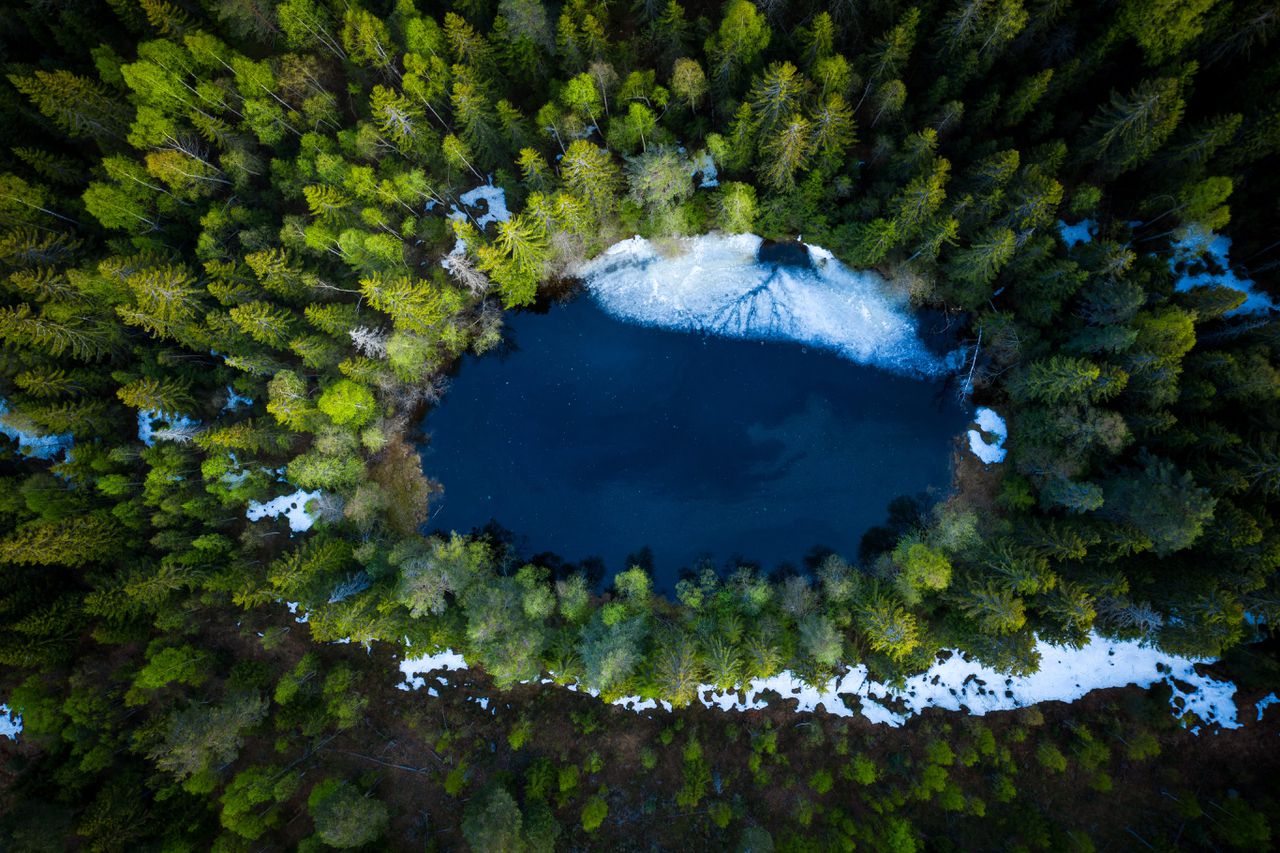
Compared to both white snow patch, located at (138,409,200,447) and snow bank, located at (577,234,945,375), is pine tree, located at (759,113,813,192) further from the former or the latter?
white snow patch, located at (138,409,200,447)

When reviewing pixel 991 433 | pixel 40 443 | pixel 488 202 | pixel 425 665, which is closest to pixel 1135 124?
pixel 991 433

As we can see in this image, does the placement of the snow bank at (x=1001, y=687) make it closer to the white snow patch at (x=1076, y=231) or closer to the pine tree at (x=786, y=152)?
the white snow patch at (x=1076, y=231)

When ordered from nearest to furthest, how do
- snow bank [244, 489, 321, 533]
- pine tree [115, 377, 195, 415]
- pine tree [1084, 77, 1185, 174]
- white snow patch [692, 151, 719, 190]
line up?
pine tree [1084, 77, 1185, 174] → pine tree [115, 377, 195, 415] → white snow patch [692, 151, 719, 190] → snow bank [244, 489, 321, 533]

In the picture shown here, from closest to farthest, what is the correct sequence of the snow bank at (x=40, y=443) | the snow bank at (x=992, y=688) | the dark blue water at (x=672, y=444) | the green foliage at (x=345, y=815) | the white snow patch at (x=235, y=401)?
the green foliage at (x=345, y=815) < the snow bank at (x=992, y=688) < the dark blue water at (x=672, y=444) < the snow bank at (x=40, y=443) < the white snow patch at (x=235, y=401)

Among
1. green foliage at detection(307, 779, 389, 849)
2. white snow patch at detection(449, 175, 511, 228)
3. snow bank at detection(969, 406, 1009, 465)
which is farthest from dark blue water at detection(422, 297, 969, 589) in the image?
green foliage at detection(307, 779, 389, 849)

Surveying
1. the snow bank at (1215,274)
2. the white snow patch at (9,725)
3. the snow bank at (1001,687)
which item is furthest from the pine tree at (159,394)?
the snow bank at (1215,274)

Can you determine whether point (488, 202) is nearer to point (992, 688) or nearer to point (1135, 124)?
point (1135, 124)
